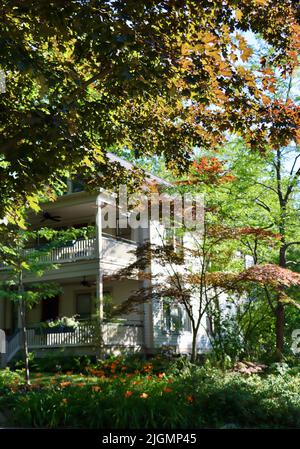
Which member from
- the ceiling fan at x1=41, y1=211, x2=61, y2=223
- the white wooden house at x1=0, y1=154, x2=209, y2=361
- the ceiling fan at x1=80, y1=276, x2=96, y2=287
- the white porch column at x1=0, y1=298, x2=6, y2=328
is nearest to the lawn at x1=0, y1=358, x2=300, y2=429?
the white wooden house at x1=0, y1=154, x2=209, y2=361

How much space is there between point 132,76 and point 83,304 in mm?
17235

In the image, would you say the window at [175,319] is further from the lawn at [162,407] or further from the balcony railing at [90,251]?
the lawn at [162,407]

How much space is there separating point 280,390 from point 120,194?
4.25 m

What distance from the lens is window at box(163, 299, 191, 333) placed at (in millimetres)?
21531

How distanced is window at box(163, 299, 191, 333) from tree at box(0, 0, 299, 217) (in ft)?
45.0

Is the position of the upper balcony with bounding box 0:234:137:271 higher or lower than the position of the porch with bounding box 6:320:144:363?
higher

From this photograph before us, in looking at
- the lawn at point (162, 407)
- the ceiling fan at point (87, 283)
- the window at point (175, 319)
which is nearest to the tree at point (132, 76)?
the lawn at point (162, 407)

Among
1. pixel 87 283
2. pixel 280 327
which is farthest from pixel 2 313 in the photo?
pixel 280 327

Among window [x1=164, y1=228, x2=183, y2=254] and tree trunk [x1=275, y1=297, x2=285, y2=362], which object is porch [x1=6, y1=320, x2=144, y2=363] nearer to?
window [x1=164, y1=228, x2=183, y2=254]

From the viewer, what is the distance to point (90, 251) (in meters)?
19.3

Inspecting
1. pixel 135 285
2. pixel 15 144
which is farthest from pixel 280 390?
pixel 135 285

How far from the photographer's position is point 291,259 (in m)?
21.4

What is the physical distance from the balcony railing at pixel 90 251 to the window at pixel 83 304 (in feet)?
8.49
